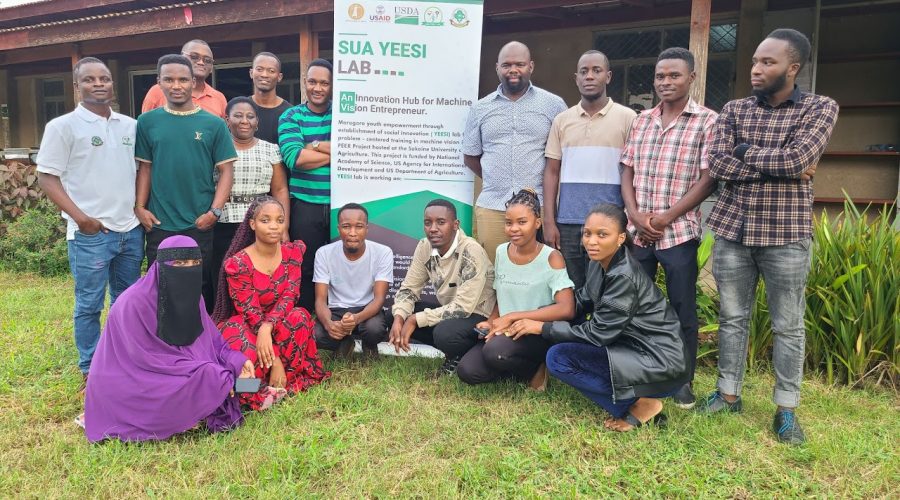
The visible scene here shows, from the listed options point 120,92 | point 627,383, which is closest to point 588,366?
point 627,383

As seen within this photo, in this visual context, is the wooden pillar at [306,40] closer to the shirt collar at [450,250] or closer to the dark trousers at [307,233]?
the dark trousers at [307,233]

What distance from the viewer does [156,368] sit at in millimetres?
3219

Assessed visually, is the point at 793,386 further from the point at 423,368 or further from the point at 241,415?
the point at 241,415

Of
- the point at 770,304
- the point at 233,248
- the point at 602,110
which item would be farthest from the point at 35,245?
the point at 770,304

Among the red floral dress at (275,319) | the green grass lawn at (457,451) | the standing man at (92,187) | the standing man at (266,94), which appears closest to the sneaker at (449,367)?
the green grass lawn at (457,451)

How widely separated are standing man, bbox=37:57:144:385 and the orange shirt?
28.1 inches

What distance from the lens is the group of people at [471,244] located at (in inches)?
127

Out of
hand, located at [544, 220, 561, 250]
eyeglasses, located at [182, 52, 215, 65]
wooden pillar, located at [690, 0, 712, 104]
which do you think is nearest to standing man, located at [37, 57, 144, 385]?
eyeglasses, located at [182, 52, 215, 65]

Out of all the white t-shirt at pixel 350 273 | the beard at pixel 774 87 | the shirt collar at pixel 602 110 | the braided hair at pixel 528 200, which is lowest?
the white t-shirt at pixel 350 273

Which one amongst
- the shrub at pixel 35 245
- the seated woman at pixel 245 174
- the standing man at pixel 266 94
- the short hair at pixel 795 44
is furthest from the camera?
the shrub at pixel 35 245

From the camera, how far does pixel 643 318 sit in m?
3.31

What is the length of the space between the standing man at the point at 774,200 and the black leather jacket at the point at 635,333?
0.39 metres

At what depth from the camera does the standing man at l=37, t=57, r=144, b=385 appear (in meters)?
3.75

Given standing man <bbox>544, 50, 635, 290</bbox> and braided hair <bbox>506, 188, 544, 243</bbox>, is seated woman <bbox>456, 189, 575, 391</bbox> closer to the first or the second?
braided hair <bbox>506, 188, 544, 243</bbox>
